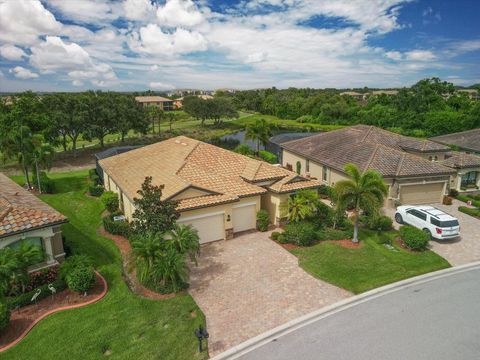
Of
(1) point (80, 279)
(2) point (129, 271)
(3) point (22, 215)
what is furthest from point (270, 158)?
(1) point (80, 279)

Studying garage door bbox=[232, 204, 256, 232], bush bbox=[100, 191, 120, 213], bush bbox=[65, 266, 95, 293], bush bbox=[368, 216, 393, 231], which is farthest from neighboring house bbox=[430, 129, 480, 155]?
bush bbox=[65, 266, 95, 293]

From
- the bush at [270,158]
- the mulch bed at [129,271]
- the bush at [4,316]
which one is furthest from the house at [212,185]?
the bush at [270,158]

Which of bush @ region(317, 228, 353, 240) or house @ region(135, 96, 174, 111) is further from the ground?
house @ region(135, 96, 174, 111)

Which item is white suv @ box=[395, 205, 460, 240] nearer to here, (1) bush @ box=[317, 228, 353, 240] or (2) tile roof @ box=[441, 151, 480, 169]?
(1) bush @ box=[317, 228, 353, 240]

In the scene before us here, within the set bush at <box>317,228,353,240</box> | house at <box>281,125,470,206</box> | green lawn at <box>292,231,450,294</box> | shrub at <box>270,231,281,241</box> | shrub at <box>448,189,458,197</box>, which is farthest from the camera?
shrub at <box>448,189,458,197</box>

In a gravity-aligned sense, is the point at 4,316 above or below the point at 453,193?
above

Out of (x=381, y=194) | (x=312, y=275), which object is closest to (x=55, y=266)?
(x=312, y=275)

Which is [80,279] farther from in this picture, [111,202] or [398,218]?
[398,218]
